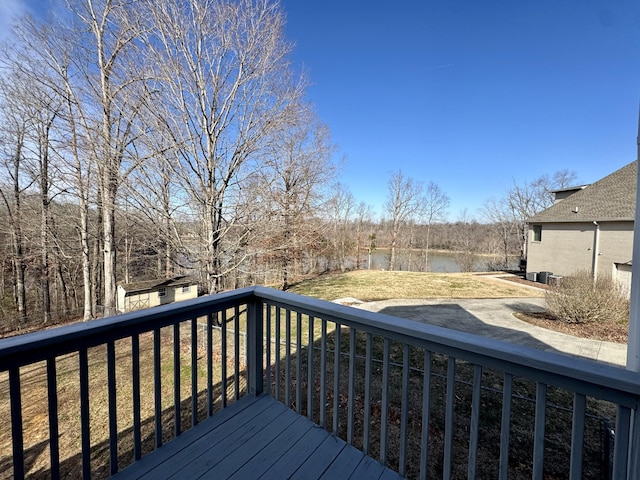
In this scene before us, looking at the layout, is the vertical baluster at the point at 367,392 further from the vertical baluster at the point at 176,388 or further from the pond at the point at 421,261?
the pond at the point at 421,261

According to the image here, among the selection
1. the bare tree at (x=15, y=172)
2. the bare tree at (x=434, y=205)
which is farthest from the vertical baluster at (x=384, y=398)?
the bare tree at (x=434, y=205)

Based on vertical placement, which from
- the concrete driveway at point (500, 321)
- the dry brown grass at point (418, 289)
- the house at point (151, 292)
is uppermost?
the concrete driveway at point (500, 321)

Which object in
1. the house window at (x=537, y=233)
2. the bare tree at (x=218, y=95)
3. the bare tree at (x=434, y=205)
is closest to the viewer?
the bare tree at (x=218, y=95)

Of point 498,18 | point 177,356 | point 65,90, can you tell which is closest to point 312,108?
point 498,18

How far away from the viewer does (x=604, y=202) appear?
1198 cm

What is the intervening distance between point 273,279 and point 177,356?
1222cm

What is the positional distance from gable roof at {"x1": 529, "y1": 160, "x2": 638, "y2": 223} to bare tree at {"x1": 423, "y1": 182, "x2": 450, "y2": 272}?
31.9 feet

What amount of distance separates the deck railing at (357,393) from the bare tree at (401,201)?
18.2 m

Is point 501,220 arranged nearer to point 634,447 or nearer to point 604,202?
point 604,202

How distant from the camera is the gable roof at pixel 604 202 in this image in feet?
36.3

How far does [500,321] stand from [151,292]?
14.1 m

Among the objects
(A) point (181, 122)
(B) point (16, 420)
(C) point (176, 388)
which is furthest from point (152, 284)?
(B) point (16, 420)

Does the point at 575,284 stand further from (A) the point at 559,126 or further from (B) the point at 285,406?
(B) the point at 285,406

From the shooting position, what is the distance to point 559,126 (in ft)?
31.8
